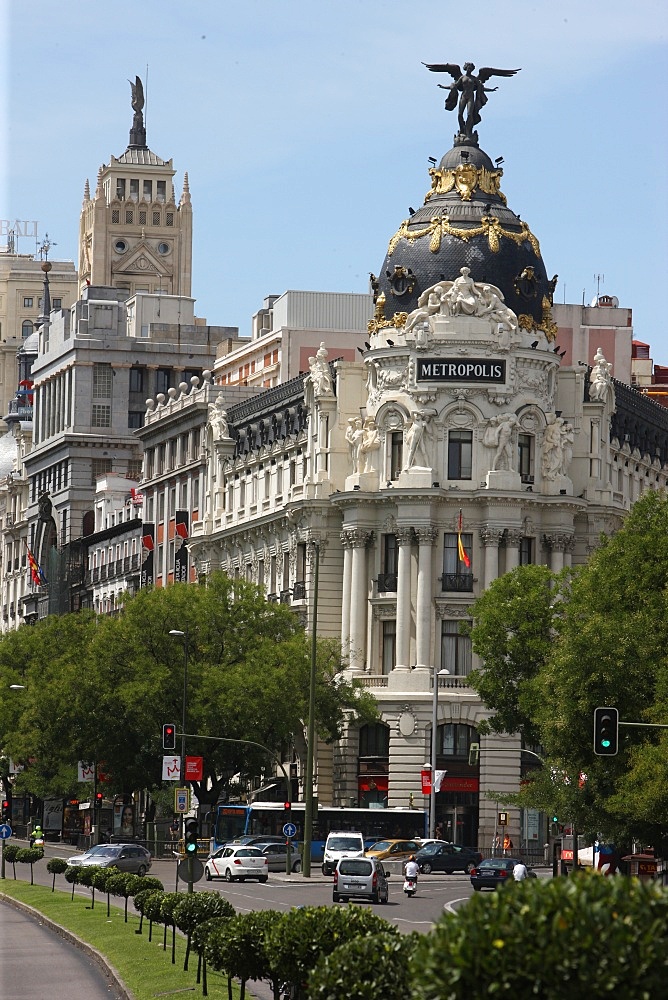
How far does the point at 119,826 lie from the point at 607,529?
3355cm

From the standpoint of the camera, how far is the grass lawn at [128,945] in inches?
1634

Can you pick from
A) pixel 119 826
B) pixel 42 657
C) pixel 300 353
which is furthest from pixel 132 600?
pixel 300 353

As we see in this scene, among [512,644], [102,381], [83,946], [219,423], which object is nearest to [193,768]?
[512,644]

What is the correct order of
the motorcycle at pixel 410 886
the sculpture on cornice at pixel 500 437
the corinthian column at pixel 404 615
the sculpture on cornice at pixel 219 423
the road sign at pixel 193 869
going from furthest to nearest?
1. the sculpture on cornice at pixel 219 423
2. the sculpture on cornice at pixel 500 437
3. the corinthian column at pixel 404 615
4. the motorcycle at pixel 410 886
5. the road sign at pixel 193 869

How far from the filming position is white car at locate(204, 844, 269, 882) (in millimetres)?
83188

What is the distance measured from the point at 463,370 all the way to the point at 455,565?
980 centimetres

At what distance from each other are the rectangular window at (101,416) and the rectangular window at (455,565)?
80.0 meters

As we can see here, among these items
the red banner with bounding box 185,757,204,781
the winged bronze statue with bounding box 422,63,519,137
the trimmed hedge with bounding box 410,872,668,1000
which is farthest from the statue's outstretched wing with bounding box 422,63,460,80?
the trimmed hedge with bounding box 410,872,668,1000

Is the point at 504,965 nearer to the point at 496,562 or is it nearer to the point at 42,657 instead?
the point at 496,562

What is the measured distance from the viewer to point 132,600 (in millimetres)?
108750

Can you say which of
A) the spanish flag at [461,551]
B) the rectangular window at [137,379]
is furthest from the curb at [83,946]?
the rectangular window at [137,379]

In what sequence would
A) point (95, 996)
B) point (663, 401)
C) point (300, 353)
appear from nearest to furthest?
point (95, 996) → point (300, 353) → point (663, 401)

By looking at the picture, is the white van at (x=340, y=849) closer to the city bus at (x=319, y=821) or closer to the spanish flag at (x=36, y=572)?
the city bus at (x=319, y=821)

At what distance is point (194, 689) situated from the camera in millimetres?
101375
